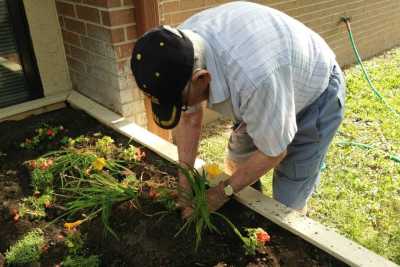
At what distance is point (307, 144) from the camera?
2.37 metres

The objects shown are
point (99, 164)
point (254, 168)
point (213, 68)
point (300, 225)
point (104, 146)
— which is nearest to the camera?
point (213, 68)

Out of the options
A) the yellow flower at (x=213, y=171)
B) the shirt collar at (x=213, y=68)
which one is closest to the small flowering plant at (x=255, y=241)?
the yellow flower at (x=213, y=171)

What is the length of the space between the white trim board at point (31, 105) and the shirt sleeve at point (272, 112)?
2.20 m

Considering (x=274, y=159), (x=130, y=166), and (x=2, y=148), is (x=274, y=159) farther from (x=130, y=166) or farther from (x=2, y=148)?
(x=2, y=148)

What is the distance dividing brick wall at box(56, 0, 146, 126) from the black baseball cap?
4.47 ft

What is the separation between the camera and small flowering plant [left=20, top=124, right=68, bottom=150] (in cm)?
290

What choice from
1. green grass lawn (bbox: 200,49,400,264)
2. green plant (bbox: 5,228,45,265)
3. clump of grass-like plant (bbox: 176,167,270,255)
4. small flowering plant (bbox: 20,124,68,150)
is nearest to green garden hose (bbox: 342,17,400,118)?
green grass lawn (bbox: 200,49,400,264)

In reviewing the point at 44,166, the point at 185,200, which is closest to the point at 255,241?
the point at 185,200

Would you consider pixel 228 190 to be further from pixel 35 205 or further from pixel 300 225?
pixel 35 205

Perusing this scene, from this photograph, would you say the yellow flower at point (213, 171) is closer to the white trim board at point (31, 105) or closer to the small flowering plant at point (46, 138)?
the small flowering plant at point (46, 138)

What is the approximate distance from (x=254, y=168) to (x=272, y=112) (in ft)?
1.07

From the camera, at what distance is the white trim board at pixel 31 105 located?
3289 mm

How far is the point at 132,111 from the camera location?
325 cm

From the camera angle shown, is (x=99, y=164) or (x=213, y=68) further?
(x=99, y=164)
